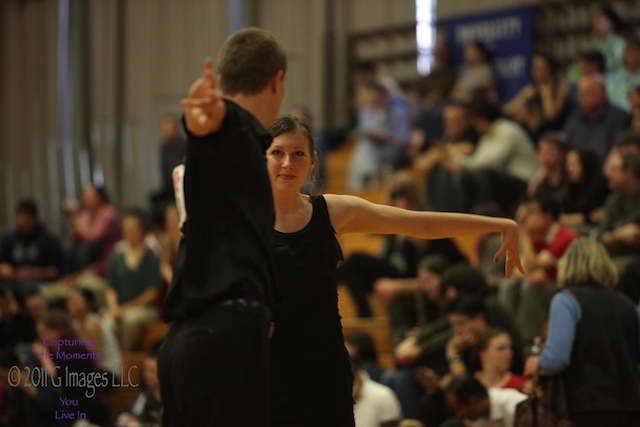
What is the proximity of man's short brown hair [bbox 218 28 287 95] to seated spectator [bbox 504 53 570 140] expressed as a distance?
7.65 meters

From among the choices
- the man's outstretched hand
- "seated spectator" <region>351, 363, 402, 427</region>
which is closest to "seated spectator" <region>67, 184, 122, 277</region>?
"seated spectator" <region>351, 363, 402, 427</region>

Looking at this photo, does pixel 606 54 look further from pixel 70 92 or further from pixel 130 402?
pixel 70 92

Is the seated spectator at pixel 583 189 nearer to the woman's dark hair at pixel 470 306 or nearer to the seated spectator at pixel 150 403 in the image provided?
the woman's dark hair at pixel 470 306

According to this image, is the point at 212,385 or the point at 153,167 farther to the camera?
the point at 153,167

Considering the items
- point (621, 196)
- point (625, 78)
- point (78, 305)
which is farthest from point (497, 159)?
point (78, 305)

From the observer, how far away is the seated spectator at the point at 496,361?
19.6 ft

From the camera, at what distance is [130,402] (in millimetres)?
8383

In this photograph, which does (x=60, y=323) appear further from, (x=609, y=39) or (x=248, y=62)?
(x=609, y=39)

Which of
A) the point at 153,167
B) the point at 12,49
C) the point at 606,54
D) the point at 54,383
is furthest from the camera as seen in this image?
the point at 12,49

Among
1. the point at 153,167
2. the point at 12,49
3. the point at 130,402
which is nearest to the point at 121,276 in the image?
A: the point at 130,402

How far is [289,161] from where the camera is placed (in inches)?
143

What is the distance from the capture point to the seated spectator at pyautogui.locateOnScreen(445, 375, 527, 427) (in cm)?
559

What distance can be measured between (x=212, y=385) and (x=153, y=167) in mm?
13096

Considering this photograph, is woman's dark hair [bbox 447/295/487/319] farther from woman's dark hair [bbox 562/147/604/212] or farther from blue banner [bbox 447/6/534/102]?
blue banner [bbox 447/6/534/102]
